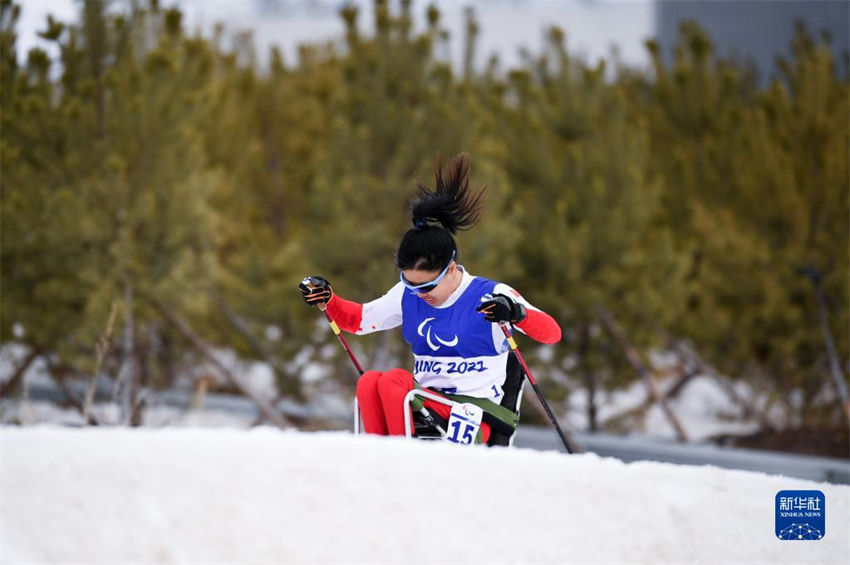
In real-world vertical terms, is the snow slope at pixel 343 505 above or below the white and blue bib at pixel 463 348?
below

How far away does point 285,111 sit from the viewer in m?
12.6

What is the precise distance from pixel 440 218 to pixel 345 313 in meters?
0.58

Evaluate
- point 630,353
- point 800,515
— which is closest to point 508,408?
point 800,515

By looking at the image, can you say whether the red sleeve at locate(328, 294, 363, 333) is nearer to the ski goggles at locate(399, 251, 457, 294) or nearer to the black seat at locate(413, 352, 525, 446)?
the ski goggles at locate(399, 251, 457, 294)

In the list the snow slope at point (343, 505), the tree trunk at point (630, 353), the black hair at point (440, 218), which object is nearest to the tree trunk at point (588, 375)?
the tree trunk at point (630, 353)

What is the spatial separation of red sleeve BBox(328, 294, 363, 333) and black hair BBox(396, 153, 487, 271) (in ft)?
1.55

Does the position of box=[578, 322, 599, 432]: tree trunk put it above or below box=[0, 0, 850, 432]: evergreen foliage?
below

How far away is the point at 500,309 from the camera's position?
345cm

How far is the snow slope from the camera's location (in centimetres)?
265

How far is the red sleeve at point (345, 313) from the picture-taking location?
13.3 ft

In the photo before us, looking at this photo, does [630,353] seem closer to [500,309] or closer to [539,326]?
[539,326]

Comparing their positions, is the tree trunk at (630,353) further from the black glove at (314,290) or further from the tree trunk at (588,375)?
the black glove at (314,290)

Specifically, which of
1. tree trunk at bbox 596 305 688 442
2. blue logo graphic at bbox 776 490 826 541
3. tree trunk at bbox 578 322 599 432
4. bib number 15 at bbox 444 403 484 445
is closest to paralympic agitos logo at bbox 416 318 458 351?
bib number 15 at bbox 444 403 484 445

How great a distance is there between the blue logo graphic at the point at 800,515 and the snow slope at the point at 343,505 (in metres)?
0.04
